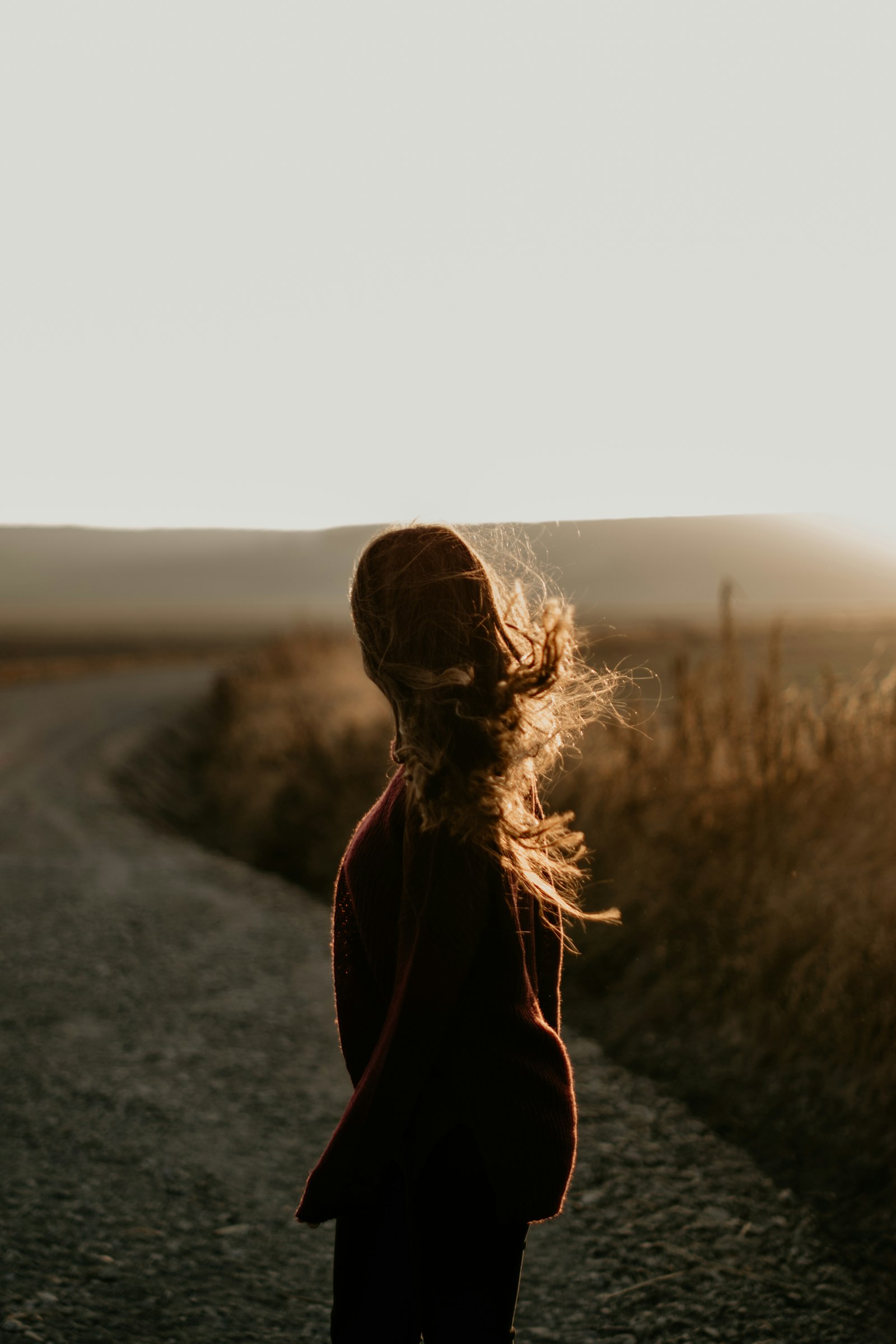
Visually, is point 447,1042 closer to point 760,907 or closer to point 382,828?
point 382,828

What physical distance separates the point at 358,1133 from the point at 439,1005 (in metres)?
0.23

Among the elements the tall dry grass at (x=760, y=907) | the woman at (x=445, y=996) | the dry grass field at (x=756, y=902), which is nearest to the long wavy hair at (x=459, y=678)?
the woman at (x=445, y=996)

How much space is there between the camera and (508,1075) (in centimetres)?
148

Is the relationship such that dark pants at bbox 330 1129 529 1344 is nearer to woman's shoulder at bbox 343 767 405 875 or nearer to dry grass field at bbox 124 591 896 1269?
woman's shoulder at bbox 343 767 405 875

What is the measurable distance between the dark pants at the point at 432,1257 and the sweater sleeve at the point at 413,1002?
0.07m

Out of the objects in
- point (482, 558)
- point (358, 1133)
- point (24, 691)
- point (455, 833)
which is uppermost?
point (482, 558)

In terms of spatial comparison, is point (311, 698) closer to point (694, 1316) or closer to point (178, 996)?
point (178, 996)

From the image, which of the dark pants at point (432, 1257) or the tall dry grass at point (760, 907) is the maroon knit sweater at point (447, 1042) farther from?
the tall dry grass at point (760, 907)

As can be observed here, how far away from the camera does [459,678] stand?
148 centimetres

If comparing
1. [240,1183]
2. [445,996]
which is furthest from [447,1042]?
[240,1183]

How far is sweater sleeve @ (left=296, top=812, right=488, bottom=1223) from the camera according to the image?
143cm

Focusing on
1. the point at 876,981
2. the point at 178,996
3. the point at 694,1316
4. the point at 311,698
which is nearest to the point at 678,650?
the point at 876,981

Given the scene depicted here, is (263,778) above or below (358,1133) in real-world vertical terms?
below

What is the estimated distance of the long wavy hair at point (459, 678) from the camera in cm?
148
